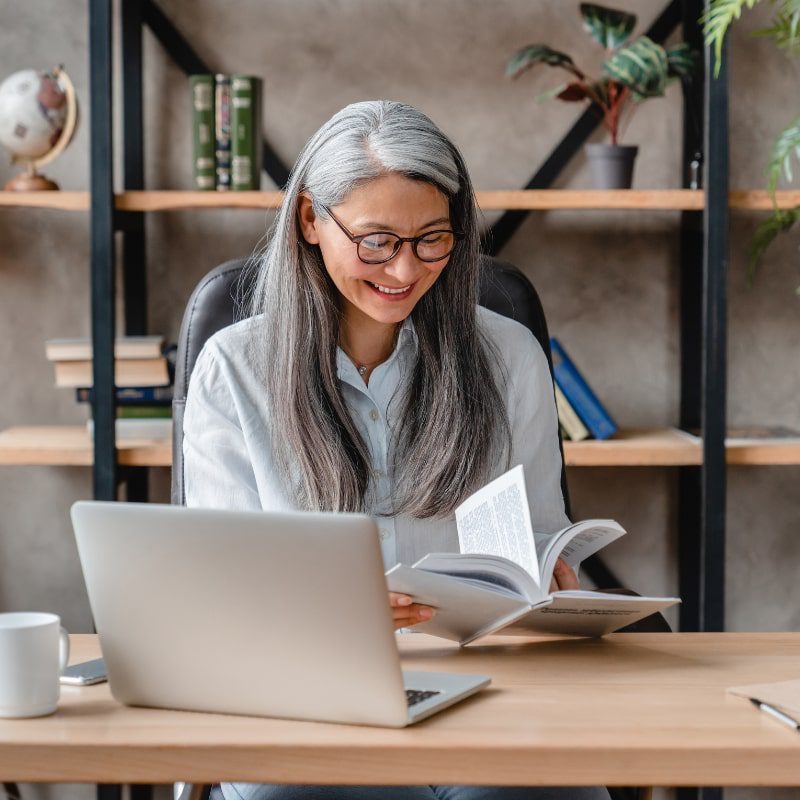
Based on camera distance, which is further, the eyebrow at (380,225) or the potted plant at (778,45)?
the potted plant at (778,45)

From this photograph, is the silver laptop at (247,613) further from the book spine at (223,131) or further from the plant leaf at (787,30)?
the plant leaf at (787,30)

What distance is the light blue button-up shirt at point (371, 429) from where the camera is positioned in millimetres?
1519

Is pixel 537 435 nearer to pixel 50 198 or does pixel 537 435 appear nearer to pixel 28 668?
pixel 28 668

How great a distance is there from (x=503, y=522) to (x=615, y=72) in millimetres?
1216

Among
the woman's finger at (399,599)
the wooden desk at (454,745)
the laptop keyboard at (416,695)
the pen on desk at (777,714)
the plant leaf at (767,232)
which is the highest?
the plant leaf at (767,232)

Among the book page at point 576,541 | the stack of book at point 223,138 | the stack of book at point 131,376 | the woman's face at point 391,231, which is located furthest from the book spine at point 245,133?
the book page at point 576,541

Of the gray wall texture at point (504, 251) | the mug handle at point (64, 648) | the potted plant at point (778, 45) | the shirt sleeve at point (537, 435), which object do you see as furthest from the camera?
the gray wall texture at point (504, 251)

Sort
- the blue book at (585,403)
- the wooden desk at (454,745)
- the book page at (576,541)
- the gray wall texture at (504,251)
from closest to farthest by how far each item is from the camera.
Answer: the wooden desk at (454,745) < the book page at (576,541) < the blue book at (585,403) < the gray wall texture at (504,251)

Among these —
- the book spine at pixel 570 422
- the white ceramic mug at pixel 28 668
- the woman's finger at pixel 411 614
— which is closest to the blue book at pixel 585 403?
the book spine at pixel 570 422

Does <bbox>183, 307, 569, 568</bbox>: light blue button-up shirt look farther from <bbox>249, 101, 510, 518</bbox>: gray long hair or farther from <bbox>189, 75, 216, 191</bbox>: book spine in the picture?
<bbox>189, 75, 216, 191</bbox>: book spine

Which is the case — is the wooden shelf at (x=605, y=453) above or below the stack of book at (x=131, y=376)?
below

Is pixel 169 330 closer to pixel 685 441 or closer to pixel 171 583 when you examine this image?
pixel 685 441

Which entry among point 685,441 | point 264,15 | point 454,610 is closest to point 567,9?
point 264,15

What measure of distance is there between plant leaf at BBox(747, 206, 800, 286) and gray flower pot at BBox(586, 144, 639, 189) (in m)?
0.28
